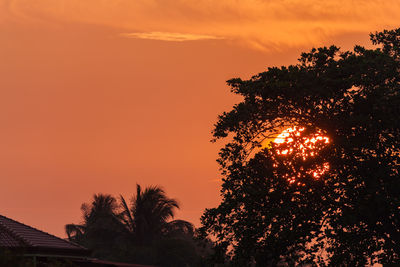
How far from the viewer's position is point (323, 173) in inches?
1321

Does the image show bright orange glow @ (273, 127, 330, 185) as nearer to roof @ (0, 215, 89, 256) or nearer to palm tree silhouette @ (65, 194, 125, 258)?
roof @ (0, 215, 89, 256)

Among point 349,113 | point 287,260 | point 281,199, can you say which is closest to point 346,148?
point 349,113

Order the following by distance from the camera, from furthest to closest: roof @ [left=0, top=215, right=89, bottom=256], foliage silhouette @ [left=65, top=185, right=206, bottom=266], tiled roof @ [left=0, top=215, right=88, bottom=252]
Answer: foliage silhouette @ [left=65, top=185, right=206, bottom=266]
tiled roof @ [left=0, top=215, right=88, bottom=252]
roof @ [left=0, top=215, right=89, bottom=256]

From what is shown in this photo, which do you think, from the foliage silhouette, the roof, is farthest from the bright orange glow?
the foliage silhouette

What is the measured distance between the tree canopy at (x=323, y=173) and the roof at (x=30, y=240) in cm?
670

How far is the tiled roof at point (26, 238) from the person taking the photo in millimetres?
30734

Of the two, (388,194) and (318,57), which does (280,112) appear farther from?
(388,194)

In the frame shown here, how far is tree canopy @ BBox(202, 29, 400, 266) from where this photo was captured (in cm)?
3297

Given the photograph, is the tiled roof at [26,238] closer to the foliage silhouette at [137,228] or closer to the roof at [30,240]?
the roof at [30,240]

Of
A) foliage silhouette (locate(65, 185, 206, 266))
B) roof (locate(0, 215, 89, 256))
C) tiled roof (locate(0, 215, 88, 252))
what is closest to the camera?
roof (locate(0, 215, 89, 256))

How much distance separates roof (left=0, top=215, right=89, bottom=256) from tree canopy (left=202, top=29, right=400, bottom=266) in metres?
6.70

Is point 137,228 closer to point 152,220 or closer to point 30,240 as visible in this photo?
point 152,220

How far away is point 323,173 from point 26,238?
1366cm

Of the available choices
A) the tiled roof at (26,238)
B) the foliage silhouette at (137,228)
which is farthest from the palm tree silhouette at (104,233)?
the tiled roof at (26,238)
